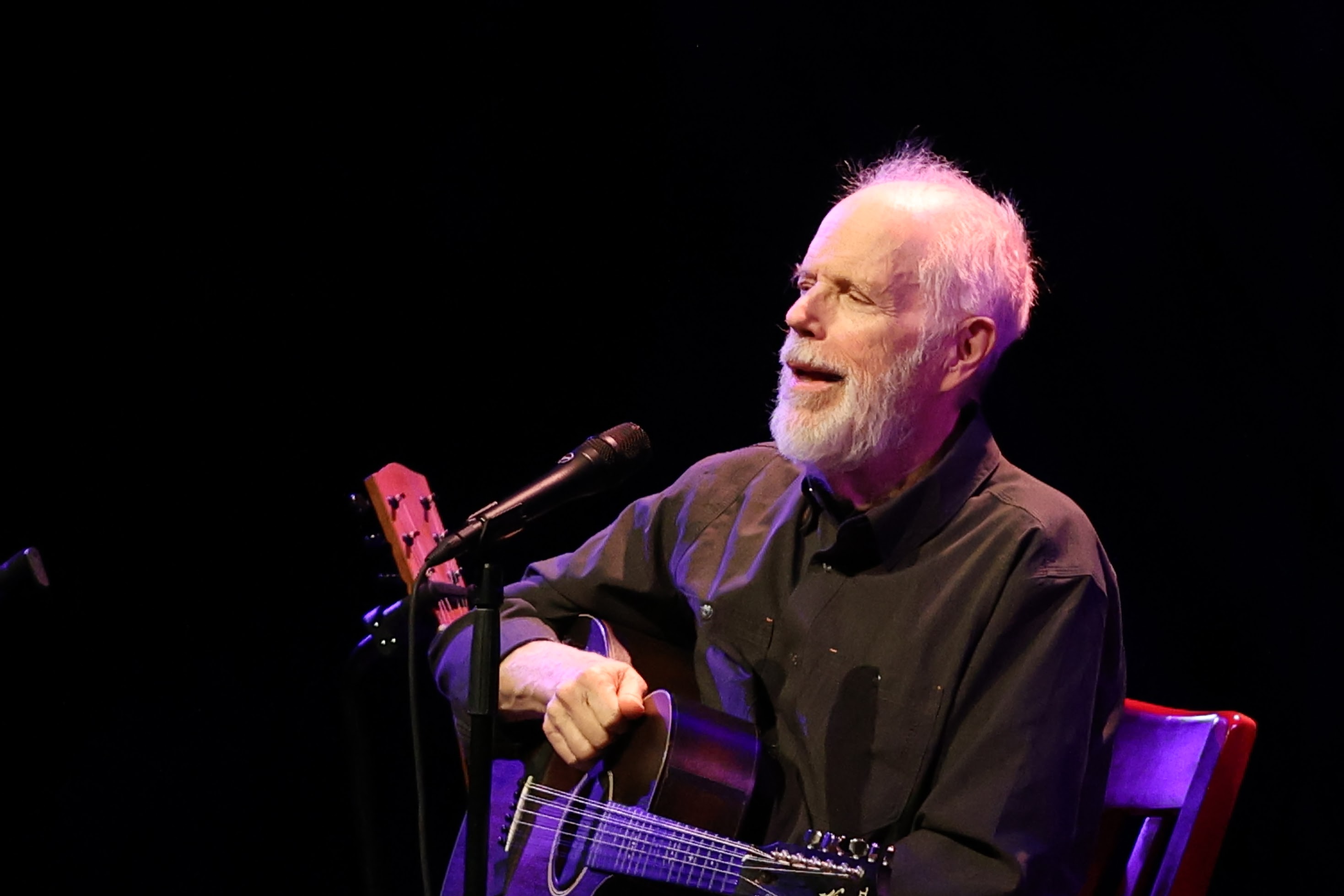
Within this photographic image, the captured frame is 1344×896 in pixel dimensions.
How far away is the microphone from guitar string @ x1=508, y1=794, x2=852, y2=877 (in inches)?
26.5

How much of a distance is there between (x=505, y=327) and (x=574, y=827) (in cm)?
219

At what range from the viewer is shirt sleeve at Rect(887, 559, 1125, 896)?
1.89 m

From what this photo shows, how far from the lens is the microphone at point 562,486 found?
1665 millimetres

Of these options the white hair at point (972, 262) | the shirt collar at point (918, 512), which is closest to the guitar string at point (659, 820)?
the shirt collar at point (918, 512)

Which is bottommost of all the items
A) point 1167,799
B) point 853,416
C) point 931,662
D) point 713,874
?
point 1167,799

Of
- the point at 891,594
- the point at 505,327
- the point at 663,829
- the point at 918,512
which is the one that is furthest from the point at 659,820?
the point at 505,327

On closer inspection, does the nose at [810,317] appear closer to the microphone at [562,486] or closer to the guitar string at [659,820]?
the microphone at [562,486]

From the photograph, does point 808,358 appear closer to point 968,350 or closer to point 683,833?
point 968,350

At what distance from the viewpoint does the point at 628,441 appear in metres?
1.81

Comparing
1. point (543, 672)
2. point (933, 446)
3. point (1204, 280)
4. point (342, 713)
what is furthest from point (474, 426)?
point (1204, 280)

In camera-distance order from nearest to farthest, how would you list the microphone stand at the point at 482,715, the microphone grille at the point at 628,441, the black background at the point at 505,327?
the microphone stand at the point at 482,715
the microphone grille at the point at 628,441
the black background at the point at 505,327

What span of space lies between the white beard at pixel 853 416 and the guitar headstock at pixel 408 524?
1.03 m

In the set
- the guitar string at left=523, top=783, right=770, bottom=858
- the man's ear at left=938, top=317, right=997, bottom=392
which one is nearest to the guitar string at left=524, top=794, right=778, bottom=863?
the guitar string at left=523, top=783, right=770, bottom=858

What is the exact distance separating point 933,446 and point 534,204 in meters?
2.03
